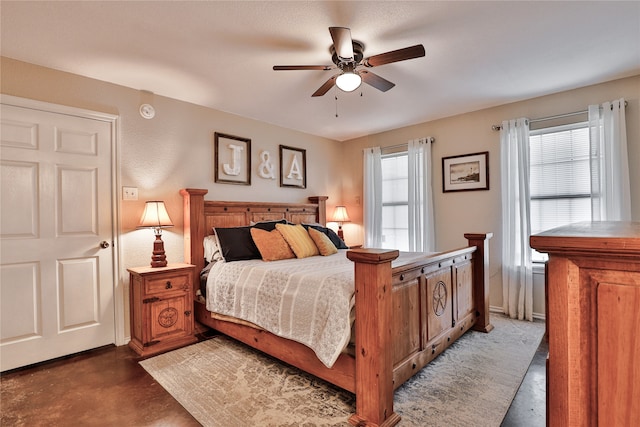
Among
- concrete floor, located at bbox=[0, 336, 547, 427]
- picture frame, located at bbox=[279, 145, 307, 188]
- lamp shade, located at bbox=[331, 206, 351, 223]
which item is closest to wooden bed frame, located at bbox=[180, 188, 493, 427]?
concrete floor, located at bbox=[0, 336, 547, 427]

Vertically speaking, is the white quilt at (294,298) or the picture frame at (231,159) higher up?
the picture frame at (231,159)

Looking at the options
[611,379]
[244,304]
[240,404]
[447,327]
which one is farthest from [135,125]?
[611,379]

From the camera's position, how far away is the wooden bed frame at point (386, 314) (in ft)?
5.53

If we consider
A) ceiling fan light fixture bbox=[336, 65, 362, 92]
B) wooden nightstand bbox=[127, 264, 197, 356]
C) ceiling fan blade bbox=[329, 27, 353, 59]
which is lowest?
wooden nightstand bbox=[127, 264, 197, 356]

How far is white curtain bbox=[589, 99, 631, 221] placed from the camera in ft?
9.61

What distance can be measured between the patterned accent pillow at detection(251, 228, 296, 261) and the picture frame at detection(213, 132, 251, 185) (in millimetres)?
918

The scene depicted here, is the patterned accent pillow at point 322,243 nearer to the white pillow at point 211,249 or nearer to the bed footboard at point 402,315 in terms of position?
the white pillow at point 211,249

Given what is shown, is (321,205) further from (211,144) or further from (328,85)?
(328,85)

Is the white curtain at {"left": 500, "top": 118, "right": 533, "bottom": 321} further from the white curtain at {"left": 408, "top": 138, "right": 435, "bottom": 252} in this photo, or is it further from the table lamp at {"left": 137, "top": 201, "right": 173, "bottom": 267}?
the table lamp at {"left": 137, "top": 201, "right": 173, "bottom": 267}

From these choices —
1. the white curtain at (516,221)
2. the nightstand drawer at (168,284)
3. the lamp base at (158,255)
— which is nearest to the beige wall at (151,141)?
the lamp base at (158,255)

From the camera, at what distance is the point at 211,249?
3314 millimetres

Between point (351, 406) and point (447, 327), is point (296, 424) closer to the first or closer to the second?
point (351, 406)

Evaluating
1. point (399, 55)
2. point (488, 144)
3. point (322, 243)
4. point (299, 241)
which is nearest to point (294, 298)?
point (299, 241)

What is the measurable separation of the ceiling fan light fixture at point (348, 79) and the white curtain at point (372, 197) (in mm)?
2565
